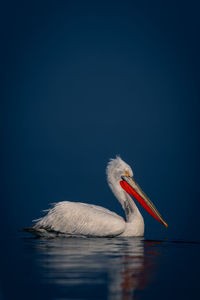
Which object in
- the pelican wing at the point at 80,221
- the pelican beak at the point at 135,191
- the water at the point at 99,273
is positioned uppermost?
the pelican beak at the point at 135,191

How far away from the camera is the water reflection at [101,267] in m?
3.19

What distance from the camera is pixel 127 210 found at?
7.84 m

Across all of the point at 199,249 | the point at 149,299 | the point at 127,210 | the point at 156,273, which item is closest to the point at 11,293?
the point at 149,299

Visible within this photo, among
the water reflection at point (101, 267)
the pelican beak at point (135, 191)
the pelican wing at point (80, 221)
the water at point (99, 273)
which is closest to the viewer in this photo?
the water at point (99, 273)

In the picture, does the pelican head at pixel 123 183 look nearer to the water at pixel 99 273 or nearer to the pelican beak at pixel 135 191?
the pelican beak at pixel 135 191

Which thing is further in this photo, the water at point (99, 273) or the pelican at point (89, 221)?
the pelican at point (89, 221)

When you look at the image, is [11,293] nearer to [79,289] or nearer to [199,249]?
[79,289]

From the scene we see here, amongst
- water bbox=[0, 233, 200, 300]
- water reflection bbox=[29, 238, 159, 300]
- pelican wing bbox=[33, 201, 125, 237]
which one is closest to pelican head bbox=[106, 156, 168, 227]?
pelican wing bbox=[33, 201, 125, 237]

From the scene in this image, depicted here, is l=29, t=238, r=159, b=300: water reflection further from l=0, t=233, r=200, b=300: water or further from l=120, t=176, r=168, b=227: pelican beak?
l=120, t=176, r=168, b=227: pelican beak

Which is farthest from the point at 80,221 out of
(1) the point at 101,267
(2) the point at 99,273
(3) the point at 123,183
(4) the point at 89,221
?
(2) the point at 99,273

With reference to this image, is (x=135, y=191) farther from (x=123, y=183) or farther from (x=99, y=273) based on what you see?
(x=99, y=273)

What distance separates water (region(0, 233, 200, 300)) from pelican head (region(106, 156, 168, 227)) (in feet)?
7.51

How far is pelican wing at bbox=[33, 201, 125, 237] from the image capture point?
7180 mm

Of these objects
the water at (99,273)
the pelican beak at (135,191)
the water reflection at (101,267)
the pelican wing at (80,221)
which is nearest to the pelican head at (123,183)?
the pelican beak at (135,191)
